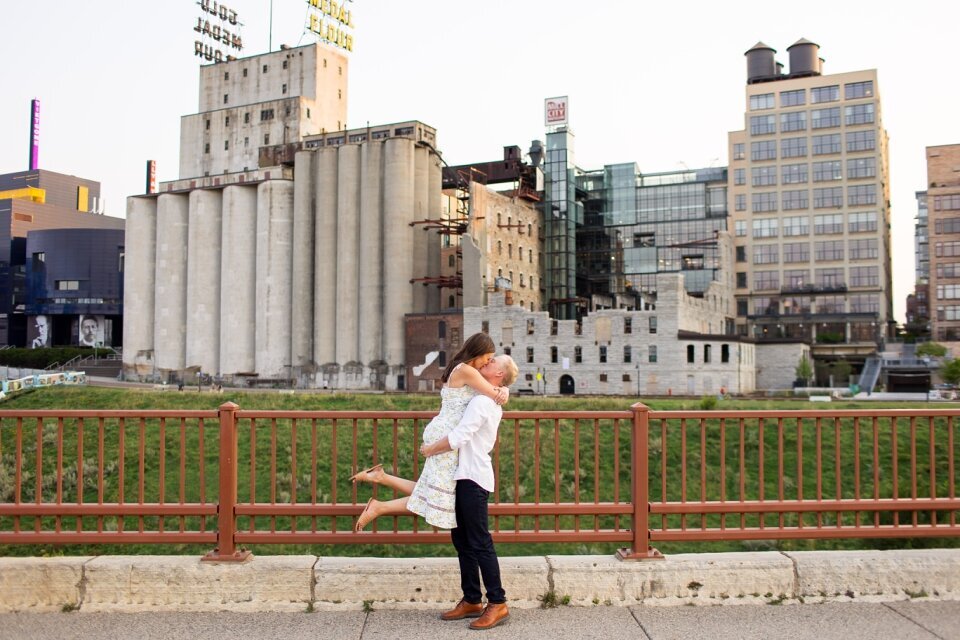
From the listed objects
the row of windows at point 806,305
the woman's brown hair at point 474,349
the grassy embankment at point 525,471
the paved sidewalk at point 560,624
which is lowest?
the grassy embankment at point 525,471

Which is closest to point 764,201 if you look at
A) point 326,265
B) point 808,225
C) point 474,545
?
point 808,225

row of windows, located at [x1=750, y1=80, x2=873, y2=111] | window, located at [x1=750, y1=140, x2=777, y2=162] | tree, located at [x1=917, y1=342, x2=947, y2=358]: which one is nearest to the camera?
tree, located at [x1=917, y1=342, x2=947, y2=358]

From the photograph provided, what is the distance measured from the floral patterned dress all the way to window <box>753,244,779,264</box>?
315 ft

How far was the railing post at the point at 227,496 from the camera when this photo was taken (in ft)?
24.9

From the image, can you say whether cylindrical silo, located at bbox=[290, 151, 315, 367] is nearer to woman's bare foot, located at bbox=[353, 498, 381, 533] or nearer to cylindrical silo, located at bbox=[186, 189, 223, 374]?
cylindrical silo, located at bbox=[186, 189, 223, 374]

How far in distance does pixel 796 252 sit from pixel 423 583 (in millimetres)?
96065

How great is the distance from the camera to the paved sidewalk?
260 inches

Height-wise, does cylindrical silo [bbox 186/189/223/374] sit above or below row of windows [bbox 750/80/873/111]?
below

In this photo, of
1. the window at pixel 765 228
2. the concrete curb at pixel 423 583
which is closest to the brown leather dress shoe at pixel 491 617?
the concrete curb at pixel 423 583

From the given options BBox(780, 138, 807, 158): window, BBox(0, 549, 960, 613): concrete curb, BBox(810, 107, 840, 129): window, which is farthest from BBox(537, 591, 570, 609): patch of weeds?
BBox(810, 107, 840, 129): window

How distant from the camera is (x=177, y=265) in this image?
96500 mm

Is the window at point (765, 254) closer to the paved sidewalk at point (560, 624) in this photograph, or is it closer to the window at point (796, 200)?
the window at point (796, 200)

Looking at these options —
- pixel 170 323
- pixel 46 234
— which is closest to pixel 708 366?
pixel 170 323

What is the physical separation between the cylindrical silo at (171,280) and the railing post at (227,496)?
9277cm
